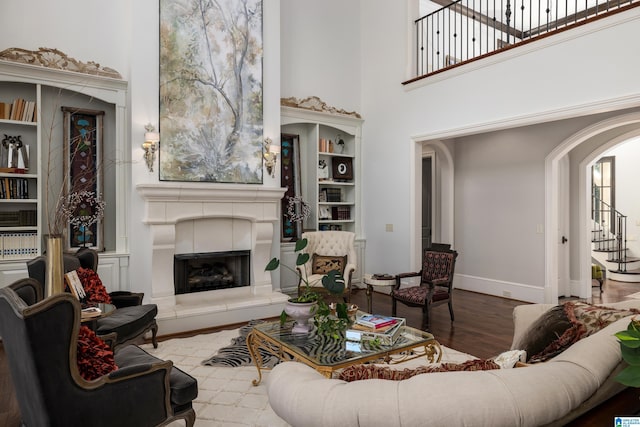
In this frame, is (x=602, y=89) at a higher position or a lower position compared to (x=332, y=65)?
lower

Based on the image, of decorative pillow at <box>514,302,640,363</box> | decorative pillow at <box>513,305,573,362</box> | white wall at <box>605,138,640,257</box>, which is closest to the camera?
decorative pillow at <box>514,302,640,363</box>

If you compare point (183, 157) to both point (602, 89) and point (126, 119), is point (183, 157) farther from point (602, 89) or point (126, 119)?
point (602, 89)

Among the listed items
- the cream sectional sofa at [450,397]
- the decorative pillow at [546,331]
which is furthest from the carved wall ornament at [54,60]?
the decorative pillow at [546,331]

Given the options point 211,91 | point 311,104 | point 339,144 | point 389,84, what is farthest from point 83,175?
point 389,84

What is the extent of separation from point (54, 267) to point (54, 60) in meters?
3.15

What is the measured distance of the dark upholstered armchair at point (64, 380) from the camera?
178cm

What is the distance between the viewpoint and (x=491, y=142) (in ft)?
22.0

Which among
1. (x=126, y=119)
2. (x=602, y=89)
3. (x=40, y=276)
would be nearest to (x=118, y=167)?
(x=126, y=119)

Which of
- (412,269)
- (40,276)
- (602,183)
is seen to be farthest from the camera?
(602,183)

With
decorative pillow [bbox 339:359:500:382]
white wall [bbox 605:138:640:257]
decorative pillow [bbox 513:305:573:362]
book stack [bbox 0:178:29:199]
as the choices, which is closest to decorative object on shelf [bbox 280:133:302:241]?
book stack [bbox 0:178:29:199]

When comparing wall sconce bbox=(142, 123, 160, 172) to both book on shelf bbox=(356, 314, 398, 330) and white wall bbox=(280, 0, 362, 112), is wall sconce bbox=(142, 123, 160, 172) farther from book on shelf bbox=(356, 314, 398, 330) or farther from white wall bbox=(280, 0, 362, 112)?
book on shelf bbox=(356, 314, 398, 330)

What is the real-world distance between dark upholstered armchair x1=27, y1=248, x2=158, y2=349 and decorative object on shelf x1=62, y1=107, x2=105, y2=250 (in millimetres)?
1158

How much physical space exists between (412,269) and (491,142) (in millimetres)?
2472

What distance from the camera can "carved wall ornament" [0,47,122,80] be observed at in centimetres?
452
